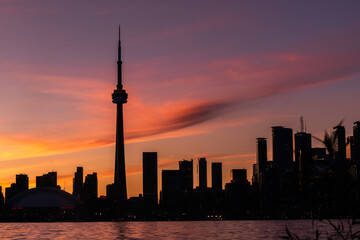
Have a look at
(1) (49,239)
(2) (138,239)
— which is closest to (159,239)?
(2) (138,239)

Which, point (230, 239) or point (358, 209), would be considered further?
Answer: point (230, 239)

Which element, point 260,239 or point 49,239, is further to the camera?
point 49,239

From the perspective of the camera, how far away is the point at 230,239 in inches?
5266

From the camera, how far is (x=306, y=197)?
17.5 meters

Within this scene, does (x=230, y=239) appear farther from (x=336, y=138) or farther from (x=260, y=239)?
(x=336, y=138)

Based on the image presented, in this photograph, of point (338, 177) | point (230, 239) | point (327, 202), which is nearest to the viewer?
point (338, 177)

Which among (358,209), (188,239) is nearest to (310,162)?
(358,209)

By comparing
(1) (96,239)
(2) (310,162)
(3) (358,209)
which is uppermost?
(2) (310,162)

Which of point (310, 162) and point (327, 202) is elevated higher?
point (310, 162)

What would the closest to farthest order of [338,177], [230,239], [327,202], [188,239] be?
[338,177] < [327,202] < [230,239] < [188,239]

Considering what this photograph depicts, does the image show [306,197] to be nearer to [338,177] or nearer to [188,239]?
[338,177]

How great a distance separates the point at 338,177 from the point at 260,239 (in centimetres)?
12341

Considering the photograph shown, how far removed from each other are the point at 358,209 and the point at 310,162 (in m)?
3.32

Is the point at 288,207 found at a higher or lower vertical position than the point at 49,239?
higher
